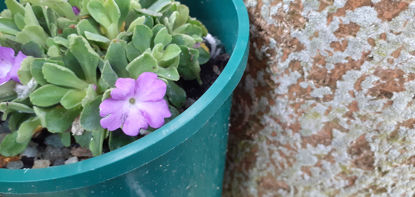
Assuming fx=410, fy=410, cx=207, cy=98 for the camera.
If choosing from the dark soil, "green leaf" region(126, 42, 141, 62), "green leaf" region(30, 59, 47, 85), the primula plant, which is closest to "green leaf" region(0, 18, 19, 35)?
the primula plant

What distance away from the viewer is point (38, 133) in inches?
32.2

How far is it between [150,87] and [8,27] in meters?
0.32

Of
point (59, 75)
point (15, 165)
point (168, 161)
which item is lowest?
point (15, 165)

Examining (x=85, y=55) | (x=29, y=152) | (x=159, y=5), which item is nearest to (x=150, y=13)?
(x=159, y=5)

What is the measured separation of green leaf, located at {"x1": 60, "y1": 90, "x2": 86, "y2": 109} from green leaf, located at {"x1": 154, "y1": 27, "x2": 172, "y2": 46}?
16 centimetres

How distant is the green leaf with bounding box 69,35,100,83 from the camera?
0.68m

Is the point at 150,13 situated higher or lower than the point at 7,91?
higher

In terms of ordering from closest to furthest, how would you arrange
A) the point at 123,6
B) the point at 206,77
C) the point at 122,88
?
the point at 122,88 < the point at 123,6 < the point at 206,77

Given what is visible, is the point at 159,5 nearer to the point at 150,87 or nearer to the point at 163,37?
the point at 163,37

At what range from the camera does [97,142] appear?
0.70 metres

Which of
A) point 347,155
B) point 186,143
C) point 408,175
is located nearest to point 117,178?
point 186,143

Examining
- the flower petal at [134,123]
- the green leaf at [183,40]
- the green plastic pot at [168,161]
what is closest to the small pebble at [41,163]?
the green plastic pot at [168,161]

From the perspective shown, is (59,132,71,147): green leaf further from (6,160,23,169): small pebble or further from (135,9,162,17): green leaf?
(135,9,162,17): green leaf

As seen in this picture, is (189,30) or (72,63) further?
(189,30)
